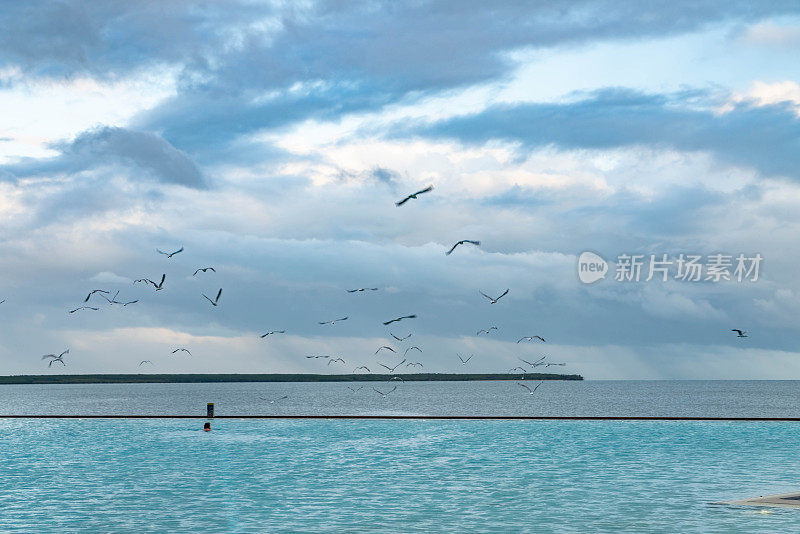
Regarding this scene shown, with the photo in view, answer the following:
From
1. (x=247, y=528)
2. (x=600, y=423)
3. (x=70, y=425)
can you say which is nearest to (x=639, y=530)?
(x=247, y=528)

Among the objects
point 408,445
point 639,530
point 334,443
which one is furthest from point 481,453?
point 639,530

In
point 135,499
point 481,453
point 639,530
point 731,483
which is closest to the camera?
point 639,530

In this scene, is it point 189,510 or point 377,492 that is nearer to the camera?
point 189,510

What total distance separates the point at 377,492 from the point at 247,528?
826 centimetres

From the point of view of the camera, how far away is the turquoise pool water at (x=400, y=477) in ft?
88.0

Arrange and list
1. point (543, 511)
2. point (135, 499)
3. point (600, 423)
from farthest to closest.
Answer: point (600, 423) < point (135, 499) < point (543, 511)

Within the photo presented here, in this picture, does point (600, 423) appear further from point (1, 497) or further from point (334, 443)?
point (1, 497)

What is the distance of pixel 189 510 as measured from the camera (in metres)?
29.5

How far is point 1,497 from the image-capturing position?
33188 mm

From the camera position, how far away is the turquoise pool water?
26.8 metres

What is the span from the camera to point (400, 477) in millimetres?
38125

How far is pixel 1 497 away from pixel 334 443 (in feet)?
82.2

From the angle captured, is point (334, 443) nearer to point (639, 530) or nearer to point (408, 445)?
A: point (408, 445)

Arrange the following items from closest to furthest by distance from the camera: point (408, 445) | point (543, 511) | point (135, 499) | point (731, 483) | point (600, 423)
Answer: point (543, 511) < point (135, 499) < point (731, 483) < point (408, 445) < point (600, 423)
